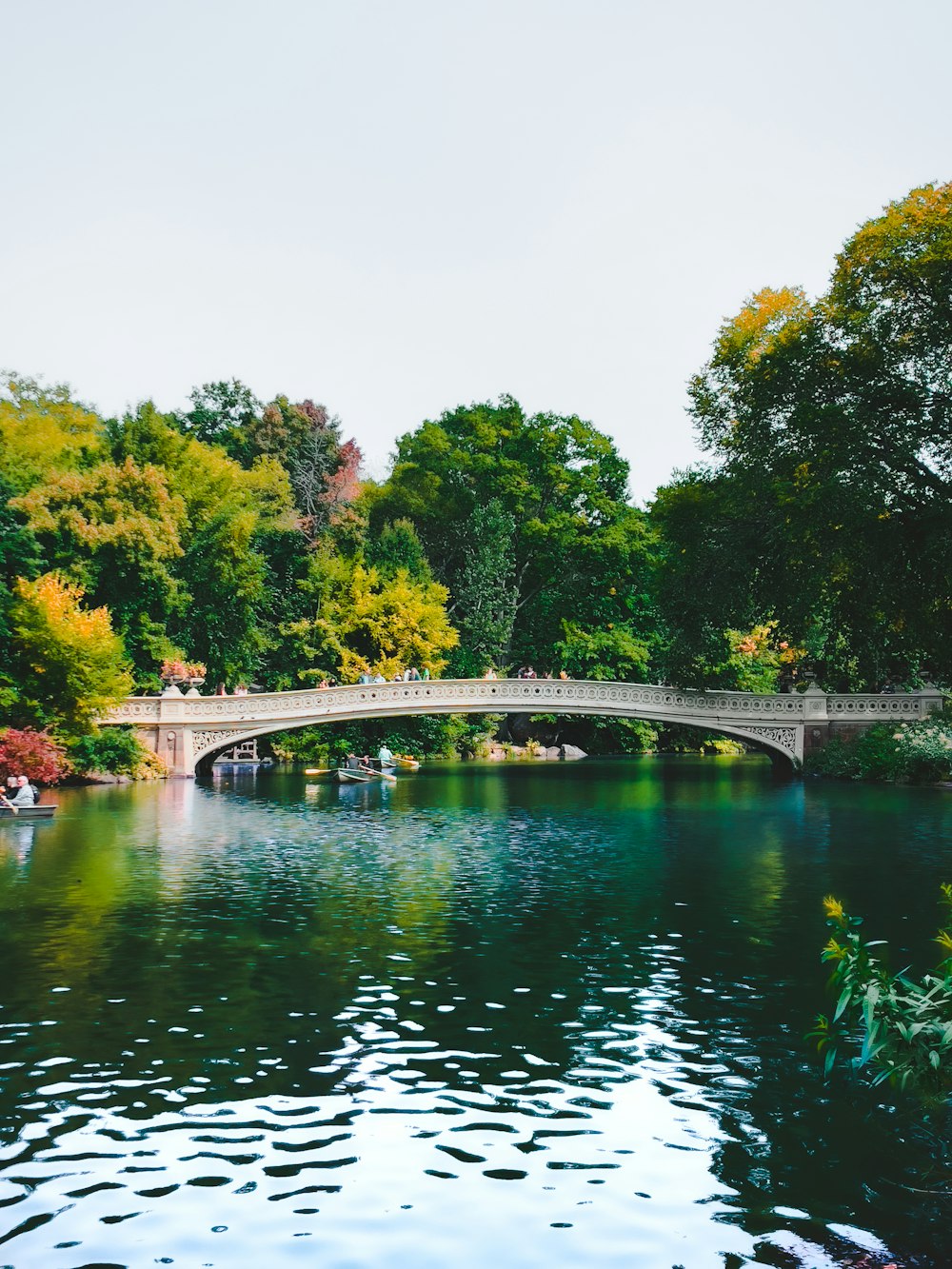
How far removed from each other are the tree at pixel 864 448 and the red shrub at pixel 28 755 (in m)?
19.0

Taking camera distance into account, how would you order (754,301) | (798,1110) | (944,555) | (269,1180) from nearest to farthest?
(269,1180), (798,1110), (944,555), (754,301)

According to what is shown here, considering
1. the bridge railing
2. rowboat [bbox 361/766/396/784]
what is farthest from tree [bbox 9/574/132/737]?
rowboat [bbox 361/766/396/784]

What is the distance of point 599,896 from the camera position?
16.2 metres

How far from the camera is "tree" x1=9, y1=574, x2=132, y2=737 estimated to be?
35.0 metres

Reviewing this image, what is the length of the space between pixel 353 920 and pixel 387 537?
40.5m

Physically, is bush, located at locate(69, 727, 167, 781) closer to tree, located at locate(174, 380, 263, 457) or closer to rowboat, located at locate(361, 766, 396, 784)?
rowboat, located at locate(361, 766, 396, 784)

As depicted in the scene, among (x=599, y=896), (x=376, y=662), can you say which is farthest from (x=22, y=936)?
(x=376, y=662)

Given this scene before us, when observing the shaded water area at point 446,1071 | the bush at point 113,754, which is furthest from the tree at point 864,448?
the bush at point 113,754

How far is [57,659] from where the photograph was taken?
35344mm

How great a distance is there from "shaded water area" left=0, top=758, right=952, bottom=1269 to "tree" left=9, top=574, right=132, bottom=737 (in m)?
17.1

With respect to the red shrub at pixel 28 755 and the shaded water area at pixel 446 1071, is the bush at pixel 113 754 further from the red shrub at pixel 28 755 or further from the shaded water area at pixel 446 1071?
the shaded water area at pixel 446 1071

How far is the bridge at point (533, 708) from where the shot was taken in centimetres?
4031

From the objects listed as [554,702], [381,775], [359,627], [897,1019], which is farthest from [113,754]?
[897,1019]

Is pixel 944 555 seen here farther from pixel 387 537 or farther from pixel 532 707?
pixel 387 537
